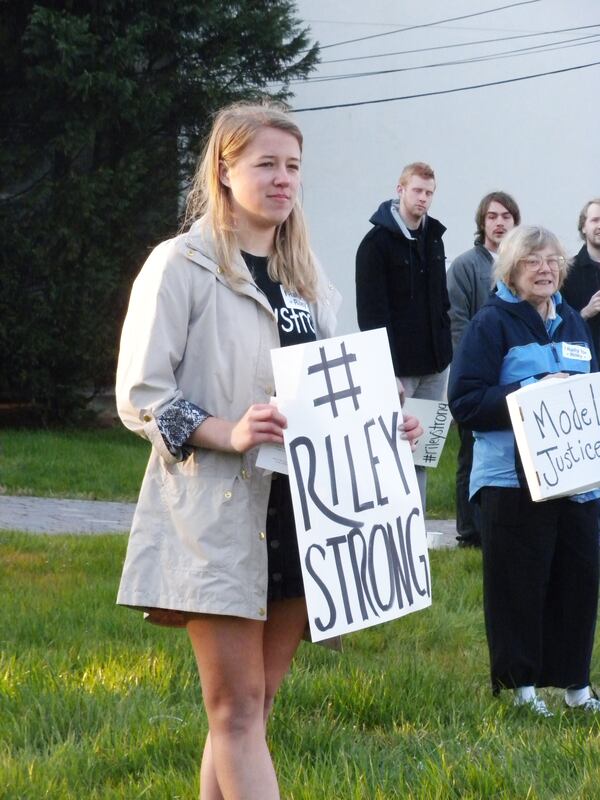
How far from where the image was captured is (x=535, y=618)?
17.1 feet

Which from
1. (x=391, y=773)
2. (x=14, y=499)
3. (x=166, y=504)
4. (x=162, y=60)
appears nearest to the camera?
(x=166, y=504)

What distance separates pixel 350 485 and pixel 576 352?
217 cm

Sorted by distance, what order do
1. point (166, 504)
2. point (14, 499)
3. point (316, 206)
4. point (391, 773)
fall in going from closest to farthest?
point (166, 504), point (391, 773), point (14, 499), point (316, 206)

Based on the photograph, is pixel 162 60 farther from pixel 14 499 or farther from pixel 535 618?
pixel 535 618

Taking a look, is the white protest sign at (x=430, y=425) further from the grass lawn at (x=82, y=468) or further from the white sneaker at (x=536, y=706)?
the grass lawn at (x=82, y=468)

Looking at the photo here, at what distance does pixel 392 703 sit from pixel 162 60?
41.3 feet

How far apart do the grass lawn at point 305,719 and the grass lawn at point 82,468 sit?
17.3 feet

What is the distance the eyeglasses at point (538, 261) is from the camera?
5.15 meters

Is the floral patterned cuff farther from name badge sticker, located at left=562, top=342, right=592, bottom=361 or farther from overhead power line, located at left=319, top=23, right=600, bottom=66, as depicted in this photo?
overhead power line, located at left=319, top=23, right=600, bottom=66

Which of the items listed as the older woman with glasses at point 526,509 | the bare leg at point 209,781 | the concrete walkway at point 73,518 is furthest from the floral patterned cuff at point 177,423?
the concrete walkway at point 73,518

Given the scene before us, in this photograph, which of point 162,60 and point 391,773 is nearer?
point 391,773

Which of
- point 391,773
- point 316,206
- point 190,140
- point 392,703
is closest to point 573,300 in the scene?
point 392,703

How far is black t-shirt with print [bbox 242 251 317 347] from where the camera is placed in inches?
130

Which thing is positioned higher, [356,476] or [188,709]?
[356,476]
